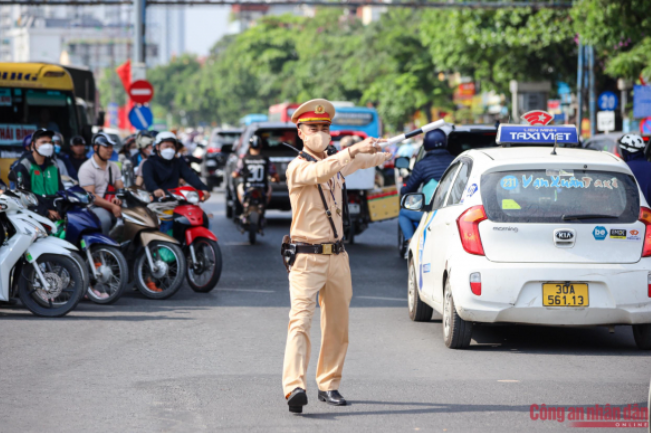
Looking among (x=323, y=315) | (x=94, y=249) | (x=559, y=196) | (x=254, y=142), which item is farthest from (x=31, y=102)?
(x=323, y=315)

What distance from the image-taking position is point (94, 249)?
10.8 m

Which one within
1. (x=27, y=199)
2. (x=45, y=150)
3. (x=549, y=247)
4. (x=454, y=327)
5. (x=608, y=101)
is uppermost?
(x=608, y=101)

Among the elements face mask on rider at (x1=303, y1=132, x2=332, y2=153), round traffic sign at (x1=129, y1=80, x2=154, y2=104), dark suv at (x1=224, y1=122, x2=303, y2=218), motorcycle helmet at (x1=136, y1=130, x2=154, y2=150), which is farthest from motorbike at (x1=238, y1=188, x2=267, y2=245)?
face mask on rider at (x1=303, y1=132, x2=332, y2=153)

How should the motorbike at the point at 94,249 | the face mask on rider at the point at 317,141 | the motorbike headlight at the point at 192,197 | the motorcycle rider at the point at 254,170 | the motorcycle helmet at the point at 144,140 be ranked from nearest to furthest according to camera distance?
the face mask on rider at the point at 317,141 < the motorbike at the point at 94,249 < the motorbike headlight at the point at 192,197 < the motorcycle helmet at the point at 144,140 < the motorcycle rider at the point at 254,170

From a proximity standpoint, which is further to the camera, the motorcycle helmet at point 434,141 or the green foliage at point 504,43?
the green foliage at point 504,43

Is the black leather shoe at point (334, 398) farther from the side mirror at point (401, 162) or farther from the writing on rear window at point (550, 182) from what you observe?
the side mirror at point (401, 162)

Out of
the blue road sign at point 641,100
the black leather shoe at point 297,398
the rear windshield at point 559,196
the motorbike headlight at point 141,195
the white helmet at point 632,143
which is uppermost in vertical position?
the blue road sign at point 641,100

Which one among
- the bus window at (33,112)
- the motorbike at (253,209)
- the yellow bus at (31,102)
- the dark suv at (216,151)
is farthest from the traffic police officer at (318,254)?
the dark suv at (216,151)

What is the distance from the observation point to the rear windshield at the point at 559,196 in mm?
7996

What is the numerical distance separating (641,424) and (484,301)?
209 cm

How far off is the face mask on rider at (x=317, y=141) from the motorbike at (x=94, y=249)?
487 centimetres

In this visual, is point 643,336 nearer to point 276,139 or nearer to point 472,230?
point 472,230

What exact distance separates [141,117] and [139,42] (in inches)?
80.9

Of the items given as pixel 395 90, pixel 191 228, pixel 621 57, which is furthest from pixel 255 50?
pixel 191 228
